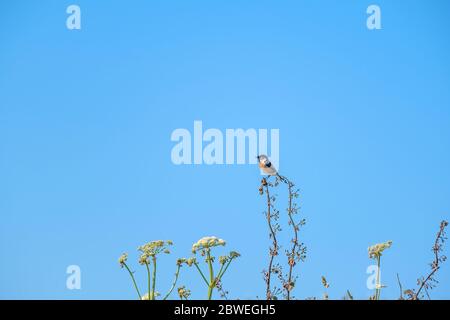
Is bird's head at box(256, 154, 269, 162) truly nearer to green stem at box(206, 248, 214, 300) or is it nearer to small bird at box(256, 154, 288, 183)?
small bird at box(256, 154, 288, 183)

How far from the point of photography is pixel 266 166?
410cm

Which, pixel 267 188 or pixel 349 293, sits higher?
pixel 267 188

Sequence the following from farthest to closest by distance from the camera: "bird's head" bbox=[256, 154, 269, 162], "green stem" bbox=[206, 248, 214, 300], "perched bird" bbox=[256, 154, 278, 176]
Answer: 1. "bird's head" bbox=[256, 154, 269, 162]
2. "perched bird" bbox=[256, 154, 278, 176]
3. "green stem" bbox=[206, 248, 214, 300]

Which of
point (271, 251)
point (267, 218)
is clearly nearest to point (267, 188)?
point (267, 218)

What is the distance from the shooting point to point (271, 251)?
329 cm

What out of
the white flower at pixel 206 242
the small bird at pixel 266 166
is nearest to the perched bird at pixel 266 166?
the small bird at pixel 266 166

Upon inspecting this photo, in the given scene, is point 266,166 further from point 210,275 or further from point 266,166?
point 210,275

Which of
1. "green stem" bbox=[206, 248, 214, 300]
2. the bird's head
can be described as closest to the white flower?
"green stem" bbox=[206, 248, 214, 300]

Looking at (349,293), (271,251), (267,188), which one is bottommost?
(349,293)

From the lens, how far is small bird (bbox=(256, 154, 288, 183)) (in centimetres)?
391

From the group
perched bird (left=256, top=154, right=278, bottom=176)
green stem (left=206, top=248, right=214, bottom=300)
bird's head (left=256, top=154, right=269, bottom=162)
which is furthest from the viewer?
bird's head (left=256, top=154, right=269, bottom=162)
